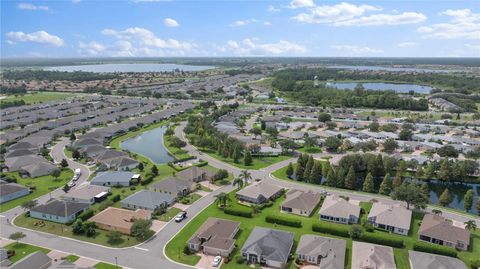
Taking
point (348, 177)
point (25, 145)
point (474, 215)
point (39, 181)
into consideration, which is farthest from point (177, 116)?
point (474, 215)

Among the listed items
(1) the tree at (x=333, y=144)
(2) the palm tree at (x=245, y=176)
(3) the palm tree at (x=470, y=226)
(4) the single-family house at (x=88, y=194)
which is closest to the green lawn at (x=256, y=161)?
(2) the palm tree at (x=245, y=176)

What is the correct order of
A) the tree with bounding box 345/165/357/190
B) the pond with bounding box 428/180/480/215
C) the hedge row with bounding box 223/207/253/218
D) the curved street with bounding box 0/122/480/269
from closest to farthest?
the curved street with bounding box 0/122/480/269 < the hedge row with bounding box 223/207/253/218 < the pond with bounding box 428/180/480/215 < the tree with bounding box 345/165/357/190

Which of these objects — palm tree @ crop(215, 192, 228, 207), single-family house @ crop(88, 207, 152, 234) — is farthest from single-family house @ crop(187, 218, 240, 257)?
single-family house @ crop(88, 207, 152, 234)

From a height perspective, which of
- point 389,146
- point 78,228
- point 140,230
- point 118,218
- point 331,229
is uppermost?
point 389,146

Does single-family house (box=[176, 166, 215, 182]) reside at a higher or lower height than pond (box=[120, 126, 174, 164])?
higher

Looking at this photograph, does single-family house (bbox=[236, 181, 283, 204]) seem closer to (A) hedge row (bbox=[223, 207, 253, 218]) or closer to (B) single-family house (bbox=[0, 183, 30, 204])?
(A) hedge row (bbox=[223, 207, 253, 218])

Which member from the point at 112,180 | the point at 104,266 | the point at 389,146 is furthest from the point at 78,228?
the point at 389,146

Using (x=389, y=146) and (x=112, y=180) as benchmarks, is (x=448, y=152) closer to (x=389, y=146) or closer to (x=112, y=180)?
(x=389, y=146)
